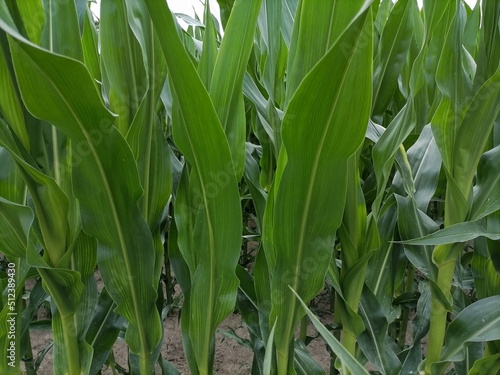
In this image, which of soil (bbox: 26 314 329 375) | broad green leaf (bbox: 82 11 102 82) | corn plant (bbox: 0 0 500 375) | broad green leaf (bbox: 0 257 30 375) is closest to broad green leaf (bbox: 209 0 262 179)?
corn plant (bbox: 0 0 500 375)

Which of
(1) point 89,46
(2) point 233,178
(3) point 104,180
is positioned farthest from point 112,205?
(1) point 89,46

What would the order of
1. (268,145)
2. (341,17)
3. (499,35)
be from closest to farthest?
(341,17)
(499,35)
(268,145)

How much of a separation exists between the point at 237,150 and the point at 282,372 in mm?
289

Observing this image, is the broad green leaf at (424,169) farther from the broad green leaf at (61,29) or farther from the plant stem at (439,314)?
the broad green leaf at (61,29)

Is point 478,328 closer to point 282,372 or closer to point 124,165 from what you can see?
point 282,372

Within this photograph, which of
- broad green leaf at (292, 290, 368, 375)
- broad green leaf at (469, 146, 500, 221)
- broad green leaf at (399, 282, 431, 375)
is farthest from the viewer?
broad green leaf at (399, 282, 431, 375)

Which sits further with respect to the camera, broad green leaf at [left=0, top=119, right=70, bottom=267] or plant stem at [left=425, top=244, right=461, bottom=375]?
plant stem at [left=425, top=244, right=461, bottom=375]

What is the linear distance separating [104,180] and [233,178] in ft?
0.44

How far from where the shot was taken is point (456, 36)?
566 mm

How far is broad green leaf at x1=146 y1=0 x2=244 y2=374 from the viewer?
0.42 meters

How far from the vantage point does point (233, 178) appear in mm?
508

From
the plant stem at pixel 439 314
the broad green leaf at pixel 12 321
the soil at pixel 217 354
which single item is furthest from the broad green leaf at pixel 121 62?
the soil at pixel 217 354

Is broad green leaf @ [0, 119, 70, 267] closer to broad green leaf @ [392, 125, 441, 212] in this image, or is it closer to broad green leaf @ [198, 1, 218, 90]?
broad green leaf @ [198, 1, 218, 90]

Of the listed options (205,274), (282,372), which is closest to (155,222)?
(205,274)
